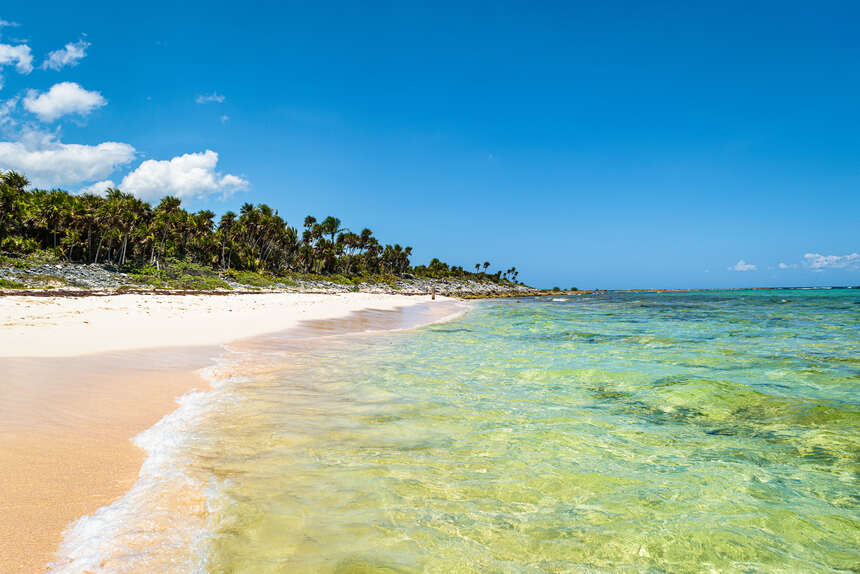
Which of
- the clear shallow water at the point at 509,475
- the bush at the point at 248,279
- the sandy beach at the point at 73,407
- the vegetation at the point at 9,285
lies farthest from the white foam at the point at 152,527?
the bush at the point at 248,279

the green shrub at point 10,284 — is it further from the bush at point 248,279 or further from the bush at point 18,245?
the bush at point 248,279

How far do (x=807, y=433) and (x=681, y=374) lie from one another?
447cm

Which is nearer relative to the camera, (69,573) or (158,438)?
(69,573)

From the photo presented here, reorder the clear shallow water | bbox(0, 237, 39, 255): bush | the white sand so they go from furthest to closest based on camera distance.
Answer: bbox(0, 237, 39, 255): bush
the white sand
the clear shallow water

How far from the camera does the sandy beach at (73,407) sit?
3.64 metres

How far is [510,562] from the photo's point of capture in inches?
137

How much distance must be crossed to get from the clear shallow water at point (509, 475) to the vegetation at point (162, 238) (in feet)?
165

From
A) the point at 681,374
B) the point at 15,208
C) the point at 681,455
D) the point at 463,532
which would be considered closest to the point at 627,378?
the point at 681,374

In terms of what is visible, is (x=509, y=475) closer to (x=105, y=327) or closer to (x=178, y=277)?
(x=105, y=327)

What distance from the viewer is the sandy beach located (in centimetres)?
364

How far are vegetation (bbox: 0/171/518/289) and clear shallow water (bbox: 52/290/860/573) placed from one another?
50.4m

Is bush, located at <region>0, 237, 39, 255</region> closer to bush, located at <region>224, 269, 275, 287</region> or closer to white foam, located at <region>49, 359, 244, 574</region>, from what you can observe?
bush, located at <region>224, 269, 275, 287</region>

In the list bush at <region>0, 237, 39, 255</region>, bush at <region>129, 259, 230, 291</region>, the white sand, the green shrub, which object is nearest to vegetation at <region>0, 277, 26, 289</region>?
the green shrub

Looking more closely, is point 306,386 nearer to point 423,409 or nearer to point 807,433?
point 423,409
